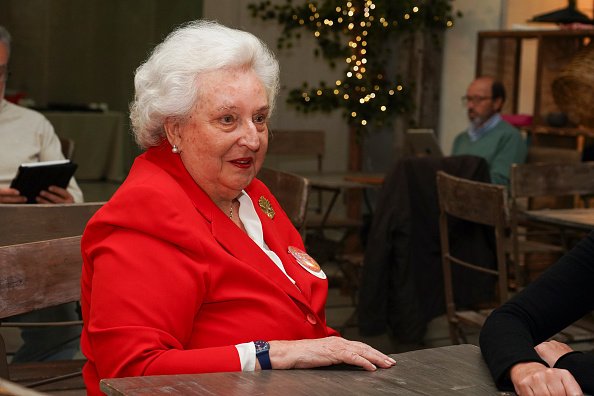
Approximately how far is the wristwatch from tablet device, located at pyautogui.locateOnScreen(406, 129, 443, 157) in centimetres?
472

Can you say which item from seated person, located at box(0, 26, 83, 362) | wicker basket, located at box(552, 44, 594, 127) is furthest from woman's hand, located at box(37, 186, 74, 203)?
wicker basket, located at box(552, 44, 594, 127)

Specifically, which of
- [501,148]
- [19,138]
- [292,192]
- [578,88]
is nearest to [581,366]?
[292,192]

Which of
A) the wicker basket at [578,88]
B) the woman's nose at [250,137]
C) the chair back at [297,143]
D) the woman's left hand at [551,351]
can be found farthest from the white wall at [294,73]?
the woman's left hand at [551,351]

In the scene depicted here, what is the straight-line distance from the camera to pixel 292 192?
11.3 ft

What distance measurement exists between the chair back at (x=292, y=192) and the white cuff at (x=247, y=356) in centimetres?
132

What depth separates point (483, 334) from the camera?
2.05 meters

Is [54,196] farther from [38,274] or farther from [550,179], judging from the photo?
[550,179]

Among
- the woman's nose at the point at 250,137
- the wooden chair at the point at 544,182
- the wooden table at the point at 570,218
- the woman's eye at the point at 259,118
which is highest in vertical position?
the woman's eye at the point at 259,118

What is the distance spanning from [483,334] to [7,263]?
3.36 ft

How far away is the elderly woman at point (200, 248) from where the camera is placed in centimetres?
194

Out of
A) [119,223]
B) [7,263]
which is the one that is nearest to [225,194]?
[119,223]

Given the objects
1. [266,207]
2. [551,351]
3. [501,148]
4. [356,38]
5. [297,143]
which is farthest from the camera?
[356,38]

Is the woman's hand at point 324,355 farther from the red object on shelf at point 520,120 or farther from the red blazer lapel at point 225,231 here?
the red object on shelf at point 520,120

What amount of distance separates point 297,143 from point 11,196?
3.86 m
